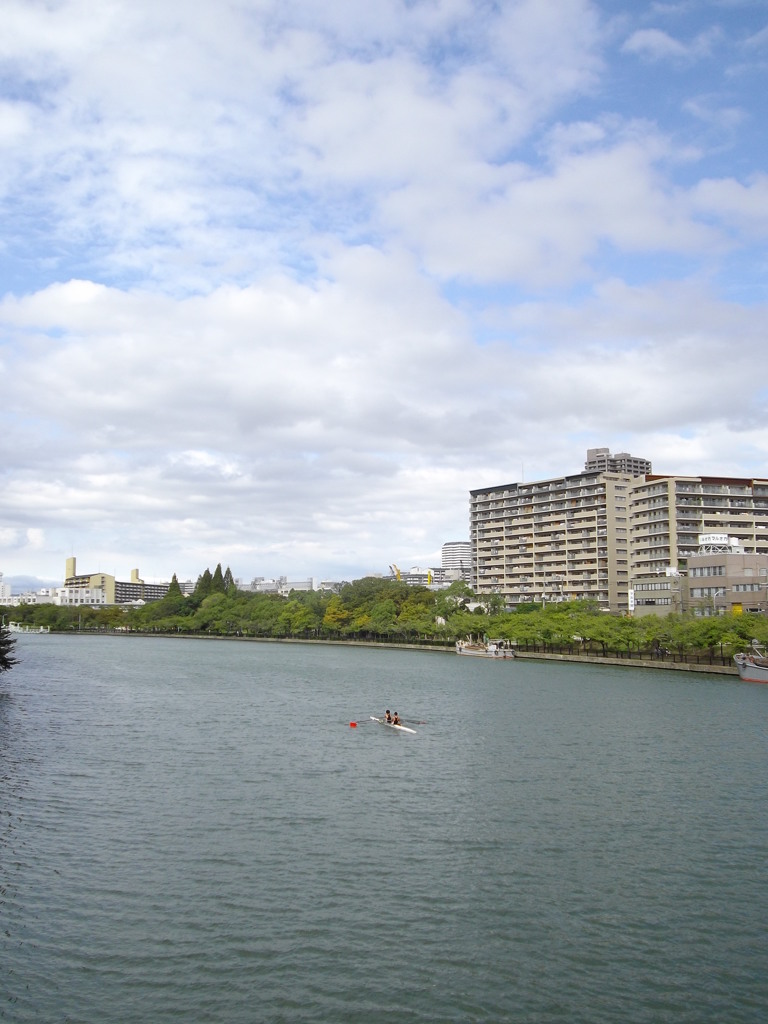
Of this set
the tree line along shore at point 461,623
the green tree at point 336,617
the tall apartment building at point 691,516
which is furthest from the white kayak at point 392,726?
the green tree at point 336,617

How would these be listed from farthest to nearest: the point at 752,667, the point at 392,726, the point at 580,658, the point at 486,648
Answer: the point at 486,648 → the point at 580,658 → the point at 752,667 → the point at 392,726

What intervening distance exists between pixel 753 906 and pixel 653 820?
6.85 m

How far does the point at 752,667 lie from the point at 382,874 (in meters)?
60.6

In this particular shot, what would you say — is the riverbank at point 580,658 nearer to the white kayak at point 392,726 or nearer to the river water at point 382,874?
the river water at point 382,874

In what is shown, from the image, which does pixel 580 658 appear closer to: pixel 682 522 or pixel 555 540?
pixel 682 522

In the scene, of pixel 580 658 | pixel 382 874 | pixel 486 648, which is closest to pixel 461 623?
pixel 486 648

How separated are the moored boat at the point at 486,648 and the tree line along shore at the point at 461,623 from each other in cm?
179

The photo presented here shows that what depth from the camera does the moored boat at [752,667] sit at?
71.0 m

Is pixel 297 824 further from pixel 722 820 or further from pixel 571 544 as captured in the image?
pixel 571 544

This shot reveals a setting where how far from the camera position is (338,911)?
18391mm

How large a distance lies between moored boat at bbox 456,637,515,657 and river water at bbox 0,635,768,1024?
69983 millimetres

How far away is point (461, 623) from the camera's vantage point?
5217 inches

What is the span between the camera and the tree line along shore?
84.4 m

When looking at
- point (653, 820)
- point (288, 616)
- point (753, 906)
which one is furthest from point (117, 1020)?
point (288, 616)
